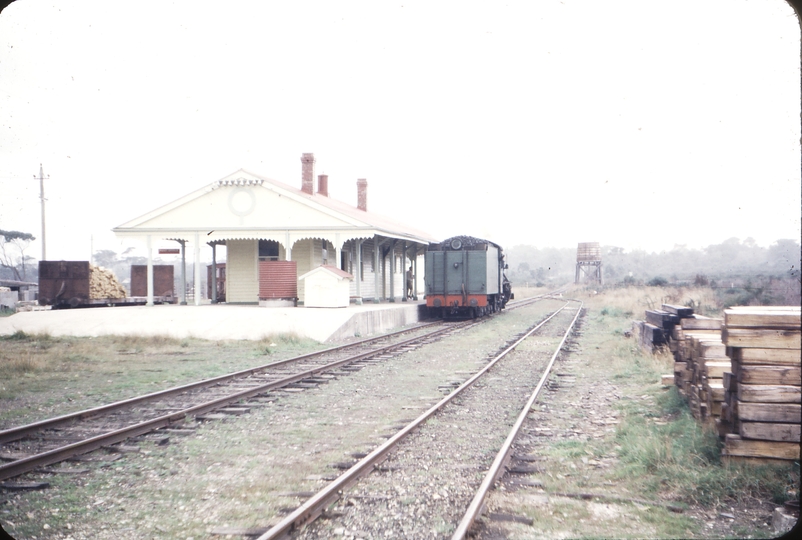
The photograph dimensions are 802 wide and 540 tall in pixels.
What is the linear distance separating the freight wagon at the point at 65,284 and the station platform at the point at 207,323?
276cm

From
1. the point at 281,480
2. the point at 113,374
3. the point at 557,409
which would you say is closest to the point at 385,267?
the point at 113,374

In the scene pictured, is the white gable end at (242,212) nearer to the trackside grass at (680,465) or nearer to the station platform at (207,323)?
the station platform at (207,323)

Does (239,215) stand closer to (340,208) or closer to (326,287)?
(326,287)

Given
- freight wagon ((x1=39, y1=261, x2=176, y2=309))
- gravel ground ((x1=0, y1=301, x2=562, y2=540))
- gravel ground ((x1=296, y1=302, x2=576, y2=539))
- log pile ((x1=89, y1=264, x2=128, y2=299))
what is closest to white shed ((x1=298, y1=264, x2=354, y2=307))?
freight wagon ((x1=39, y1=261, x2=176, y2=309))

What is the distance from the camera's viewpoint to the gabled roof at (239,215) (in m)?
21.5

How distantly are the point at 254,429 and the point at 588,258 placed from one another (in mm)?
64287

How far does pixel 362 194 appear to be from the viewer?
1297 inches

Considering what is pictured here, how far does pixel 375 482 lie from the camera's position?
4.84 m

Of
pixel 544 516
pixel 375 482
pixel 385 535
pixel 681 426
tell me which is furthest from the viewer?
pixel 681 426

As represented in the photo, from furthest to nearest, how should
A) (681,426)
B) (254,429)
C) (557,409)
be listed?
(557,409)
(254,429)
(681,426)

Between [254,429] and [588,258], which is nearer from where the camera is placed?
[254,429]

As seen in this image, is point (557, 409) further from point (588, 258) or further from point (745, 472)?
point (588, 258)

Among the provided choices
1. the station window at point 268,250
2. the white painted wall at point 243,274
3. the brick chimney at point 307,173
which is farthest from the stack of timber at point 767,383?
the brick chimney at point 307,173

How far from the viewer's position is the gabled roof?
70.7 ft
